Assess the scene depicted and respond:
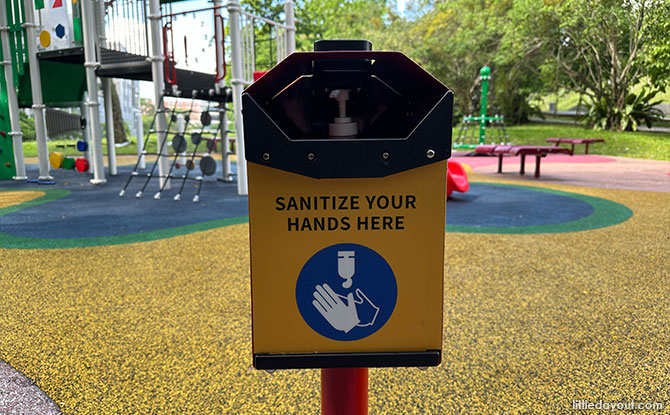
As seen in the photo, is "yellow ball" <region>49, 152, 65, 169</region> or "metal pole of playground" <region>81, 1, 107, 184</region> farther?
"yellow ball" <region>49, 152, 65, 169</region>

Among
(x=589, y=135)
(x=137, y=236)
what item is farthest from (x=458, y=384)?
(x=589, y=135)

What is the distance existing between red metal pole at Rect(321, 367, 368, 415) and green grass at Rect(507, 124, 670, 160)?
1381cm

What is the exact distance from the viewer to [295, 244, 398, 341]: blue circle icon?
0.95 meters

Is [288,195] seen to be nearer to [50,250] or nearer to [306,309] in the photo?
[306,309]

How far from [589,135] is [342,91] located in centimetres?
1676

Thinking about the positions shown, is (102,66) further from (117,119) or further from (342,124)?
(117,119)

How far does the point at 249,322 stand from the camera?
2.29 m

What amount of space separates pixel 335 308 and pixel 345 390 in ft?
0.86

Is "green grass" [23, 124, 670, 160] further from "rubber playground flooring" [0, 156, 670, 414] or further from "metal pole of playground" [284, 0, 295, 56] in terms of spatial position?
"metal pole of playground" [284, 0, 295, 56]

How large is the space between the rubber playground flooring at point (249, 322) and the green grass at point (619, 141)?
9655 millimetres

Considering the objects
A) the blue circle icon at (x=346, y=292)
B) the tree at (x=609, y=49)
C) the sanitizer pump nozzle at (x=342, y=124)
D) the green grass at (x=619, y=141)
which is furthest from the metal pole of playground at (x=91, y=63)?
the green grass at (x=619, y=141)

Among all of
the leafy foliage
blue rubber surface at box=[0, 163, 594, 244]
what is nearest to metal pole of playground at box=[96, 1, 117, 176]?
blue rubber surface at box=[0, 163, 594, 244]

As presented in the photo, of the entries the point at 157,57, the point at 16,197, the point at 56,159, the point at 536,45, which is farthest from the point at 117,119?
the point at 536,45

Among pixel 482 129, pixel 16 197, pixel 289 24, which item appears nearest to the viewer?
pixel 16 197
